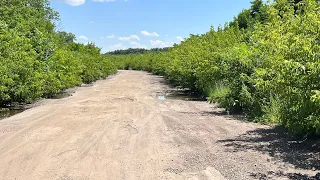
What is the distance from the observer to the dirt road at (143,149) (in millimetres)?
8469

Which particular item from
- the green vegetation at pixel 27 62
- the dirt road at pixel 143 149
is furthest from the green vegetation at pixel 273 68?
the green vegetation at pixel 27 62

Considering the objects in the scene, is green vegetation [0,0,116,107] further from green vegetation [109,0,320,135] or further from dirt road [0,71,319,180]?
green vegetation [109,0,320,135]

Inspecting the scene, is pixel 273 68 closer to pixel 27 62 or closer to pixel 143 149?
pixel 143 149

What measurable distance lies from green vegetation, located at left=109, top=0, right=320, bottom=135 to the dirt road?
1.20 meters

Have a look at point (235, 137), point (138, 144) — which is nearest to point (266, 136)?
point (235, 137)

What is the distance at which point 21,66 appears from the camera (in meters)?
20.5

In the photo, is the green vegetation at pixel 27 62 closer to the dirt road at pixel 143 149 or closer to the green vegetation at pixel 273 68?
the dirt road at pixel 143 149

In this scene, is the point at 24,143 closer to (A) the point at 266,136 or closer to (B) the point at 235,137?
(B) the point at 235,137

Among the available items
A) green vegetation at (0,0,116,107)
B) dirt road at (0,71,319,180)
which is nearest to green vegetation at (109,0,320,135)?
dirt road at (0,71,319,180)

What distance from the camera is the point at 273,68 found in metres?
10.1

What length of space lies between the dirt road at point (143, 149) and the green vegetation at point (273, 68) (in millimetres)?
1201

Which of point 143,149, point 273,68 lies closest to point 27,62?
point 143,149

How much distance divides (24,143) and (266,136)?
7651 millimetres

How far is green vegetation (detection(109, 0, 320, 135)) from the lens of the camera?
7.98 metres
